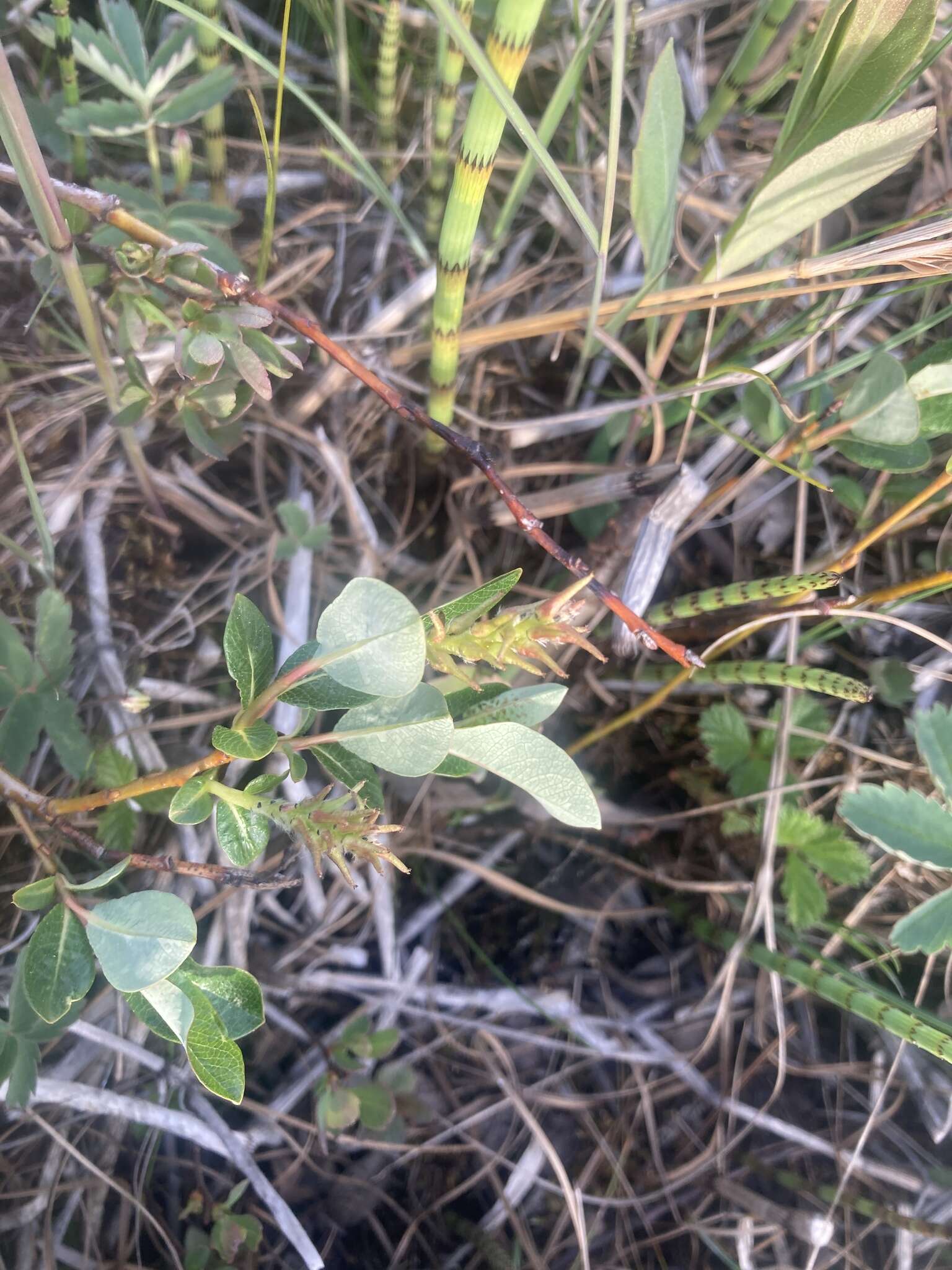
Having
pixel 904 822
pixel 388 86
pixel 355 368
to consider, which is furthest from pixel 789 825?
pixel 388 86

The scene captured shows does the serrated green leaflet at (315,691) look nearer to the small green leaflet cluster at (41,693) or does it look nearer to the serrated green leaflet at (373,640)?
the serrated green leaflet at (373,640)

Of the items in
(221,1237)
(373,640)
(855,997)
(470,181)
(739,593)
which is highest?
(470,181)

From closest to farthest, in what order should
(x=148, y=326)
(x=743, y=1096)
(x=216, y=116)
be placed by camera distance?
1. (x=148, y=326)
2. (x=216, y=116)
3. (x=743, y=1096)

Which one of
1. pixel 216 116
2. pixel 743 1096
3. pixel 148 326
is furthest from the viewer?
pixel 743 1096

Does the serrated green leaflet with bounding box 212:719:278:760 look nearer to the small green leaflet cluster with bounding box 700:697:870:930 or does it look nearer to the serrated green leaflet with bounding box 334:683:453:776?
the serrated green leaflet with bounding box 334:683:453:776

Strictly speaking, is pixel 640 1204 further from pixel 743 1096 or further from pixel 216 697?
pixel 216 697

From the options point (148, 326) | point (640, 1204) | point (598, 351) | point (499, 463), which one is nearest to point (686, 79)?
point (598, 351)

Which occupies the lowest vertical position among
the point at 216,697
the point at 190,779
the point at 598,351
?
the point at 216,697

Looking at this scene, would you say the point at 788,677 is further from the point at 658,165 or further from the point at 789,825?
the point at 658,165

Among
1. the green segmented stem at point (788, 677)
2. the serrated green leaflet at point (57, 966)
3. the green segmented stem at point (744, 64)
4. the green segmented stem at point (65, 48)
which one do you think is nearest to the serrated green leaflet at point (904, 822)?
the green segmented stem at point (788, 677)
